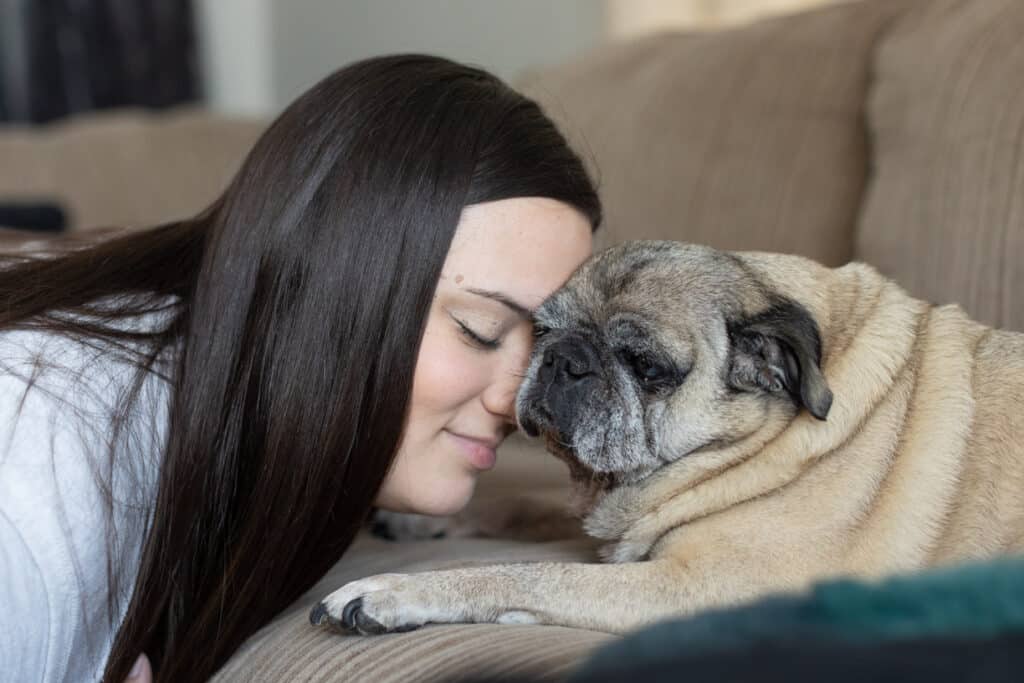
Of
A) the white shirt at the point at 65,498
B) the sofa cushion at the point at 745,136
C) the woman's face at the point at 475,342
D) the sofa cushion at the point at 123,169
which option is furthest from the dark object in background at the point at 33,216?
the woman's face at the point at 475,342

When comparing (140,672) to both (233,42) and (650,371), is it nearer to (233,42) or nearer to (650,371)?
(650,371)

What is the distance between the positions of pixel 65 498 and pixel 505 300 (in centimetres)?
60

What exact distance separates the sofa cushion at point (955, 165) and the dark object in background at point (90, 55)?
160 inches

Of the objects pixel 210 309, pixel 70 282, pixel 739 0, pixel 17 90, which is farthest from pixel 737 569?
pixel 17 90

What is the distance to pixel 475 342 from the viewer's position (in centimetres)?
148

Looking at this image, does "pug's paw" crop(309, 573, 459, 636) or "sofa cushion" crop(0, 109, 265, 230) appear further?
"sofa cushion" crop(0, 109, 265, 230)

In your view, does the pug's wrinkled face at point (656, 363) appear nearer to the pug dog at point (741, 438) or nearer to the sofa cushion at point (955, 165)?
the pug dog at point (741, 438)

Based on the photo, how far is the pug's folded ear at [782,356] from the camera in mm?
1319

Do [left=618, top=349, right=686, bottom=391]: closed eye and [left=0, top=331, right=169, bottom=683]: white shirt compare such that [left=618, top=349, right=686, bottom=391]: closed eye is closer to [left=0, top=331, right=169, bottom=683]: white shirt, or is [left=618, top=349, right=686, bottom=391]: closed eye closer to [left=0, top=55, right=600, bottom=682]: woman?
[left=0, top=55, right=600, bottom=682]: woman

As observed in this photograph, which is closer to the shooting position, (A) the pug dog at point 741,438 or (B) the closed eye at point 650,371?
(A) the pug dog at point 741,438

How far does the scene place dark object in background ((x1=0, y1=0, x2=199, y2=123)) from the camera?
481cm

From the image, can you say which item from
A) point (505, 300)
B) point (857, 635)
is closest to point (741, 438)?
point (505, 300)

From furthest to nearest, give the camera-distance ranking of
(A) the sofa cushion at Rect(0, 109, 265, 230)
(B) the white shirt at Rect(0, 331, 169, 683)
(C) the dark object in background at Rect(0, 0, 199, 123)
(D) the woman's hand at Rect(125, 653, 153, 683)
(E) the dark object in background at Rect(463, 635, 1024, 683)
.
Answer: (C) the dark object in background at Rect(0, 0, 199, 123), (A) the sofa cushion at Rect(0, 109, 265, 230), (D) the woman's hand at Rect(125, 653, 153, 683), (B) the white shirt at Rect(0, 331, 169, 683), (E) the dark object in background at Rect(463, 635, 1024, 683)

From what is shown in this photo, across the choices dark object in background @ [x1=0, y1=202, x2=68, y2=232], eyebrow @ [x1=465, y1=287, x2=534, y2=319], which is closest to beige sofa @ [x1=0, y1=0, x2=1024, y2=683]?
eyebrow @ [x1=465, y1=287, x2=534, y2=319]
